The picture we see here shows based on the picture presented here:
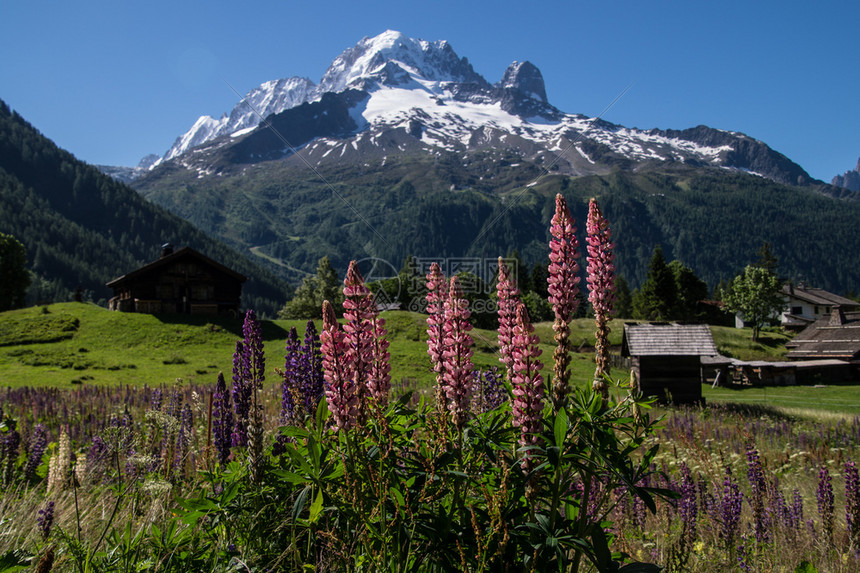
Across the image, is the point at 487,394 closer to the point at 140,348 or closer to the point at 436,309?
the point at 436,309

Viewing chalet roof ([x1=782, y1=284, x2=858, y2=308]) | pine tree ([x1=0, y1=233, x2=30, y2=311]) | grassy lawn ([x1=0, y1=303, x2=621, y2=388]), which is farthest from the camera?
chalet roof ([x1=782, y1=284, x2=858, y2=308])

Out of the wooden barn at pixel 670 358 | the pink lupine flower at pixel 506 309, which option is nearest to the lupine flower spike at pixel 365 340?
the pink lupine flower at pixel 506 309

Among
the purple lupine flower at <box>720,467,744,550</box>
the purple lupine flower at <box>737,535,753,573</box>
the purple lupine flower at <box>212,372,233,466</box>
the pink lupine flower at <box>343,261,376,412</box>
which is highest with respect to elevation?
the pink lupine flower at <box>343,261,376,412</box>

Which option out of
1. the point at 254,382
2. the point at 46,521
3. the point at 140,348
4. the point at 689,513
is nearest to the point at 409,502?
the point at 254,382

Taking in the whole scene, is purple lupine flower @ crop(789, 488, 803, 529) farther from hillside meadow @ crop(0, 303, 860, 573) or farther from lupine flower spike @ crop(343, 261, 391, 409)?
lupine flower spike @ crop(343, 261, 391, 409)

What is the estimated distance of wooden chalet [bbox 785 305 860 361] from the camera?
178 feet

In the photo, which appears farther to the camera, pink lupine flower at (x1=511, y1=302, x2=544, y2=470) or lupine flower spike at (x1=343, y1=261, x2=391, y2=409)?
lupine flower spike at (x1=343, y1=261, x2=391, y2=409)

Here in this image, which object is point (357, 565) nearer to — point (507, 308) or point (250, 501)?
point (250, 501)

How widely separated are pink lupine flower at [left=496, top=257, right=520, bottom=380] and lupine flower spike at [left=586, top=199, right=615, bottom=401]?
571mm

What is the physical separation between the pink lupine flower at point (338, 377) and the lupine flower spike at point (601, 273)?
5.60 feet

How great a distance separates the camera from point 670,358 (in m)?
26.2

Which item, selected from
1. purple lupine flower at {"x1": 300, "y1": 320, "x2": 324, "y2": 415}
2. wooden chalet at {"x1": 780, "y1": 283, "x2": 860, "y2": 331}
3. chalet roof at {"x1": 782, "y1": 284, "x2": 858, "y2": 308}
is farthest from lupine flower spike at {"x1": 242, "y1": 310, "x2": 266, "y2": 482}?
chalet roof at {"x1": 782, "y1": 284, "x2": 858, "y2": 308}

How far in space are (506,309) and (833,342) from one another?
70.2 meters

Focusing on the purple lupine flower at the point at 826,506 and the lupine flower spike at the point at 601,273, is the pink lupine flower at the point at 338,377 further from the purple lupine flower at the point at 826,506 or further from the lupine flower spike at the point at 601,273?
the purple lupine flower at the point at 826,506
